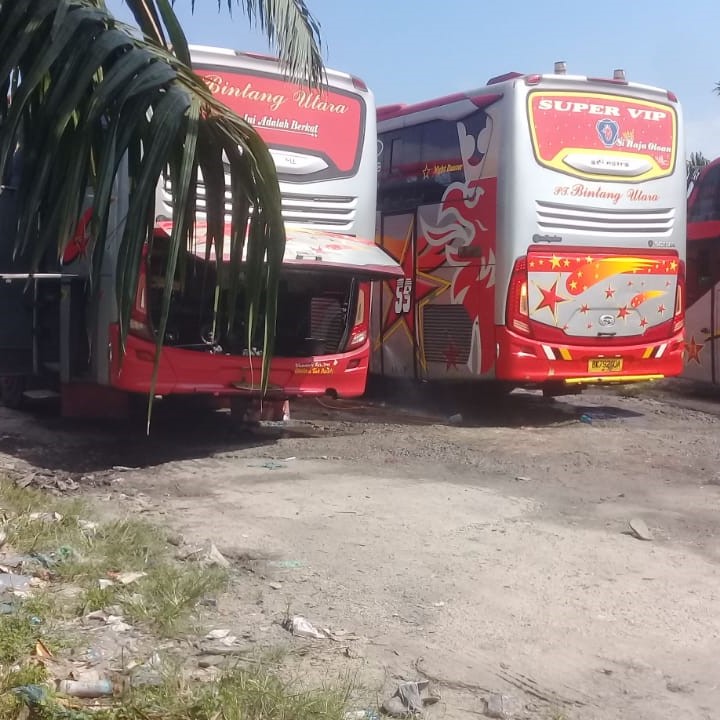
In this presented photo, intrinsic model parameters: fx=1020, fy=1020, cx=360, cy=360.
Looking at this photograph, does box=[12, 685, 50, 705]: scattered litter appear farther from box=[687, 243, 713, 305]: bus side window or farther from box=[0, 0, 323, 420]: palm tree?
box=[687, 243, 713, 305]: bus side window

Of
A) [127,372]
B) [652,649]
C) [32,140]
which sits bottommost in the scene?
[652,649]

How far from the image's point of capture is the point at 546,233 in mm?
10469

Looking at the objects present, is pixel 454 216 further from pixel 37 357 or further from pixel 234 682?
pixel 234 682

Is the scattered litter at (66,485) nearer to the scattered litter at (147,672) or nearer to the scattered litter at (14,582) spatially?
the scattered litter at (14,582)

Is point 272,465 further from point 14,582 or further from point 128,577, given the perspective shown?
point 14,582

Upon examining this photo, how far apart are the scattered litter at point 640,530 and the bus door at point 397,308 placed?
533 cm

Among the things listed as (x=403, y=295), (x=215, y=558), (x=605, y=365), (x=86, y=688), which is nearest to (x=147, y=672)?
(x=86, y=688)

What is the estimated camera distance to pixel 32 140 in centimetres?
383

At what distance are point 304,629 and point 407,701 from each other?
0.85 m

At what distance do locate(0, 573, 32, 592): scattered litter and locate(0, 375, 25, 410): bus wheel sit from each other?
6.41 m

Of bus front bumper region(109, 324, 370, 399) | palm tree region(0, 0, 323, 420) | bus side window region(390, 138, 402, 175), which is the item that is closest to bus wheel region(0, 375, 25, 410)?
bus front bumper region(109, 324, 370, 399)

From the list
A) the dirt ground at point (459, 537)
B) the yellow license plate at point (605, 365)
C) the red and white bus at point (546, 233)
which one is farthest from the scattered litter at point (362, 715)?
the yellow license plate at point (605, 365)

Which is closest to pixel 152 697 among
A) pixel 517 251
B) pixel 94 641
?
pixel 94 641

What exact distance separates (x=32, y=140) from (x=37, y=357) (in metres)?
6.22
